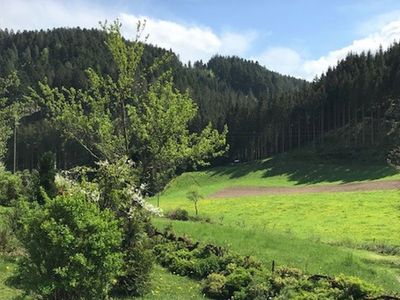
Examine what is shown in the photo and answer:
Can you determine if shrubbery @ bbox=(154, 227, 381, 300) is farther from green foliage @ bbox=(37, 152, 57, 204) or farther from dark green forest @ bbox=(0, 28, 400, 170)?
dark green forest @ bbox=(0, 28, 400, 170)

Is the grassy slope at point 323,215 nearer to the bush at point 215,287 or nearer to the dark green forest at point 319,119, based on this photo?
the bush at point 215,287

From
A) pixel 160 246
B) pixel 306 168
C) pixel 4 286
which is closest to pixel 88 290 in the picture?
pixel 4 286

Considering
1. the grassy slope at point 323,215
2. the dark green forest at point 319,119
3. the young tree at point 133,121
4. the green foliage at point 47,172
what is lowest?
the grassy slope at point 323,215

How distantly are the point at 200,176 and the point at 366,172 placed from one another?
37.0 meters

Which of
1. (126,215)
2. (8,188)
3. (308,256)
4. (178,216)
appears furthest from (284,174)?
(126,215)

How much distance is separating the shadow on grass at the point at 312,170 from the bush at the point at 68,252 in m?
72.4

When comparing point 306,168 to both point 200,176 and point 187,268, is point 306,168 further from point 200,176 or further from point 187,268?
point 187,268

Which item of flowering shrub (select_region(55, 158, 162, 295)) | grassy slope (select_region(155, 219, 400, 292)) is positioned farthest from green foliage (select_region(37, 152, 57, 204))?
flowering shrub (select_region(55, 158, 162, 295))

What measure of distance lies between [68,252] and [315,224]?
3191cm

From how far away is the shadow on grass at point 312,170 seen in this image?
82.9 meters

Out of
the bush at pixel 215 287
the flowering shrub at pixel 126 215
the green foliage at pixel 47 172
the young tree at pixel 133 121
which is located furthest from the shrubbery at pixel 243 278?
the green foliage at pixel 47 172

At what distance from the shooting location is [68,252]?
10492 millimetres

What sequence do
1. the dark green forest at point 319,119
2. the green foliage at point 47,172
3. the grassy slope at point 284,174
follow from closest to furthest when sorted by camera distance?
the green foliage at point 47,172
the grassy slope at point 284,174
the dark green forest at point 319,119

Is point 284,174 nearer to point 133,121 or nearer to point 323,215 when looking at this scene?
point 323,215
